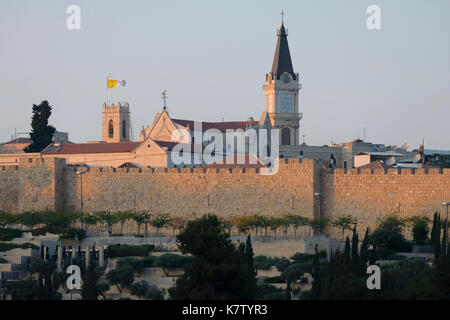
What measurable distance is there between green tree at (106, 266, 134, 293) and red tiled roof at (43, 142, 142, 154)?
2294 cm

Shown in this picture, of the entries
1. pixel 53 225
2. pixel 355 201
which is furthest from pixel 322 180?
pixel 53 225

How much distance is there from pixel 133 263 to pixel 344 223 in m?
10.3

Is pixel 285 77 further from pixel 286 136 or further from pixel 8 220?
pixel 8 220

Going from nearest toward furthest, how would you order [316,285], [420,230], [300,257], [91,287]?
[316,285]
[91,287]
[300,257]
[420,230]

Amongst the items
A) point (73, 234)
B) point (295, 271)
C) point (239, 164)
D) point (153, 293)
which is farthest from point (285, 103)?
point (153, 293)

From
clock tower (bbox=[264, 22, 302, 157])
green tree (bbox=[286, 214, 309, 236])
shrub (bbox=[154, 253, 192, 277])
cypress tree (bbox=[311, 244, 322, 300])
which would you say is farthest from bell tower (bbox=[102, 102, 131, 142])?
cypress tree (bbox=[311, 244, 322, 300])

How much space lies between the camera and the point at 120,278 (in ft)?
145

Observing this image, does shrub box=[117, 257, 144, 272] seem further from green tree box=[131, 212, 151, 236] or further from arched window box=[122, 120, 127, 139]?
arched window box=[122, 120, 127, 139]

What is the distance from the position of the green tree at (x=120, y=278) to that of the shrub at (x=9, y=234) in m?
6.54

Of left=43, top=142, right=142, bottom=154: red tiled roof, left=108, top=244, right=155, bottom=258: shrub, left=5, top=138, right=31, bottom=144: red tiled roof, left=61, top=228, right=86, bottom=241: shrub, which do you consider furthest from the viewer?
left=5, top=138, right=31, bottom=144: red tiled roof

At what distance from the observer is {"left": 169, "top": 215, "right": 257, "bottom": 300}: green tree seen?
35188 mm

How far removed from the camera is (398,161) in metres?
72.3
